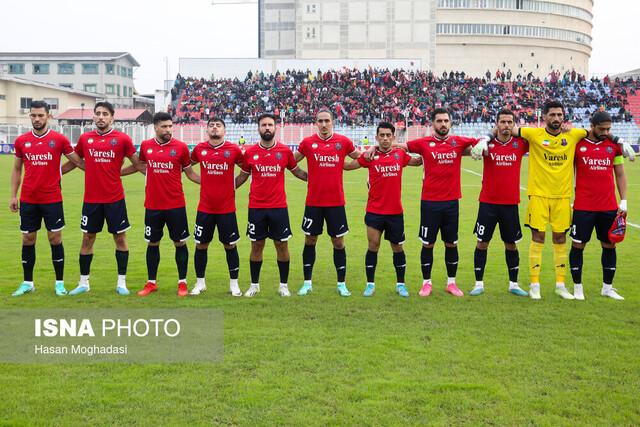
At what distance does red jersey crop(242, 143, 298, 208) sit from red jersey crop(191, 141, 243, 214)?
0.20m

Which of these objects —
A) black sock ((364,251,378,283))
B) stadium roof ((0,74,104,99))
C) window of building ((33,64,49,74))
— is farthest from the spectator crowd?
black sock ((364,251,378,283))

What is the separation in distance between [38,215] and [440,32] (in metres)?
75.4

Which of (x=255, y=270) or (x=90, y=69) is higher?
(x=90, y=69)

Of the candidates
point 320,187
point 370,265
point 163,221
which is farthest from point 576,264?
point 163,221

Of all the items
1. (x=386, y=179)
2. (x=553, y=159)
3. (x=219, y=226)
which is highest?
(x=553, y=159)

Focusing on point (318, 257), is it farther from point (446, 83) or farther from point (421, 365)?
point (446, 83)

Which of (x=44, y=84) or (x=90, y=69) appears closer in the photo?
(x=44, y=84)

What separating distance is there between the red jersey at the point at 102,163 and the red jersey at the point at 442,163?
139 inches

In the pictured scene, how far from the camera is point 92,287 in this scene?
862cm

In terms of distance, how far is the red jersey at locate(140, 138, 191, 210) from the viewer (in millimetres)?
8141

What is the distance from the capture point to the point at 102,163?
8.14 m

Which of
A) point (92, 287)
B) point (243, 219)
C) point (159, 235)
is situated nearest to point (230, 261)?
point (159, 235)

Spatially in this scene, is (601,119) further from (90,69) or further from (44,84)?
(90,69)

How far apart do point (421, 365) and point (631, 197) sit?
16648mm
